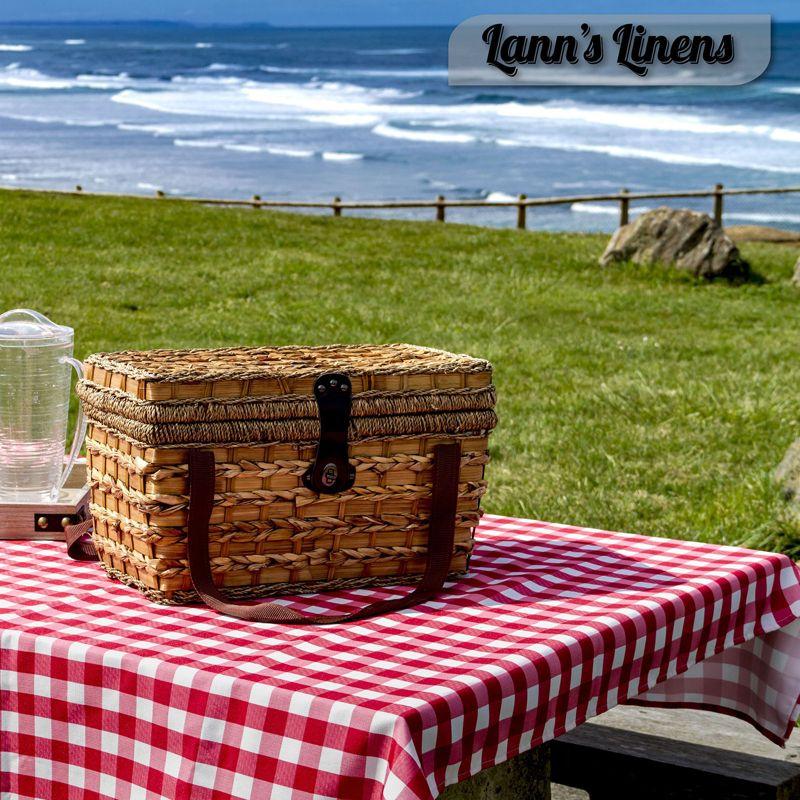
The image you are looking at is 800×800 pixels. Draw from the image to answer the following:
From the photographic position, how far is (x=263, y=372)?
6.33ft

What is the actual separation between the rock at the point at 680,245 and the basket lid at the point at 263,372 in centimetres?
1254

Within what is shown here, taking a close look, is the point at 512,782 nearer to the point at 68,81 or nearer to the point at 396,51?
the point at 68,81

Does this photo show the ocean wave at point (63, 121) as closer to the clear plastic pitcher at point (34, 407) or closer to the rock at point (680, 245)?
the rock at point (680, 245)

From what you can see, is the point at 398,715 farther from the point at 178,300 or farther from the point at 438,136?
the point at 438,136

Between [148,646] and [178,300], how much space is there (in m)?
11.2

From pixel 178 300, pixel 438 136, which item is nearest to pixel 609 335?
pixel 178 300

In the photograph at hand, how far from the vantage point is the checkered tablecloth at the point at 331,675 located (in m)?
1.56

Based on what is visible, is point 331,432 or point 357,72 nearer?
point 331,432

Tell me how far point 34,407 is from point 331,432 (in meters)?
0.66

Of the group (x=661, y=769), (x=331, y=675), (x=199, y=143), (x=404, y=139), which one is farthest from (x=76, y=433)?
(x=404, y=139)

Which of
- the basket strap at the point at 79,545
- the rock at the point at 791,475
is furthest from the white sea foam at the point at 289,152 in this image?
the basket strap at the point at 79,545

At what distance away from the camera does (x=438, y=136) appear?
6388 cm

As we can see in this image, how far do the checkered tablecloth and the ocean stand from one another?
38188mm

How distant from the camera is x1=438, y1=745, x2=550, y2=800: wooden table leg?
201 cm
